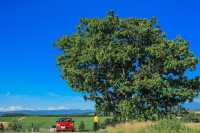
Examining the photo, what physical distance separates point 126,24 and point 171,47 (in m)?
5.08

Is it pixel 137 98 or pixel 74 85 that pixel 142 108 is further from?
pixel 74 85

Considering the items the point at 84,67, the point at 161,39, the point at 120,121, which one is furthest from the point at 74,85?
the point at 161,39

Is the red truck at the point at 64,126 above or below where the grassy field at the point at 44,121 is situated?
below

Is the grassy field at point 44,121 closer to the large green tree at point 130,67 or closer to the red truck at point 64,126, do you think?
the red truck at point 64,126

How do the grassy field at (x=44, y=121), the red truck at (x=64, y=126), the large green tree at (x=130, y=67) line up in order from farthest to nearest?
the grassy field at (x=44, y=121) → the red truck at (x=64, y=126) → the large green tree at (x=130, y=67)

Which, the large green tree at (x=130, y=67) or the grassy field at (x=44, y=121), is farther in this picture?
the grassy field at (x=44, y=121)

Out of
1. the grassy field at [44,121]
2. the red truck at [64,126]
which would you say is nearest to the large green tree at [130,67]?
the red truck at [64,126]

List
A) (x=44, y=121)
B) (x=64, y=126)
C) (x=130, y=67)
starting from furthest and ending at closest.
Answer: (x=44, y=121)
(x=64, y=126)
(x=130, y=67)

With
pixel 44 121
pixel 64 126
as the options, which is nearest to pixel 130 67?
pixel 64 126

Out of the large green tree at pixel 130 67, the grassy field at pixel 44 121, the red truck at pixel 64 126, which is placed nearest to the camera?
the large green tree at pixel 130 67

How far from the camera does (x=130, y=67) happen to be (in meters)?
61.0

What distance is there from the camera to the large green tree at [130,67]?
59.0 m

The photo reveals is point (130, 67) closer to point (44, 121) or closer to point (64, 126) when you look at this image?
point (64, 126)

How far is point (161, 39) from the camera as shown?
6084 centimetres
